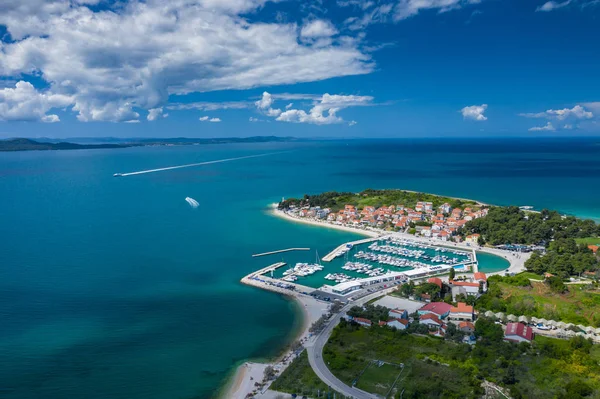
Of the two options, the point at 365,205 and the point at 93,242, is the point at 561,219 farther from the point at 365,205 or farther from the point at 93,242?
the point at 93,242

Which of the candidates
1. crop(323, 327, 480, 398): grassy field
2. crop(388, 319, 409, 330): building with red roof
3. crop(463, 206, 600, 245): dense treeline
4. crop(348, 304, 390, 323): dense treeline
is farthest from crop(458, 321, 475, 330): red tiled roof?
crop(463, 206, 600, 245): dense treeline

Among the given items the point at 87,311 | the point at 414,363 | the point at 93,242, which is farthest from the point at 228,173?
the point at 414,363

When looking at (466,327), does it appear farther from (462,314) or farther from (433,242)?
(433,242)

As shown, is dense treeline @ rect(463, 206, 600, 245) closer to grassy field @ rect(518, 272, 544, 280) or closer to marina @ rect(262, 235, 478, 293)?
marina @ rect(262, 235, 478, 293)

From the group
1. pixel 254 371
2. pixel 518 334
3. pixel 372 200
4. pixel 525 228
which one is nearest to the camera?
pixel 254 371

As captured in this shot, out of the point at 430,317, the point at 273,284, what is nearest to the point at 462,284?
the point at 430,317

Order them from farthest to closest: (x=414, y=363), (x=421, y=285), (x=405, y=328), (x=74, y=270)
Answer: (x=74, y=270) → (x=421, y=285) → (x=405, y=328) → (x=414, y=363)

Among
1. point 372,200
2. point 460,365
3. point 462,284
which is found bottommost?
point 460,365

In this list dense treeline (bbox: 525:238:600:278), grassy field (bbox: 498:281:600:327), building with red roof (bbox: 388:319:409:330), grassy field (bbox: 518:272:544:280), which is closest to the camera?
building with red roof (bbox: 388:319:409:330)
